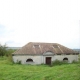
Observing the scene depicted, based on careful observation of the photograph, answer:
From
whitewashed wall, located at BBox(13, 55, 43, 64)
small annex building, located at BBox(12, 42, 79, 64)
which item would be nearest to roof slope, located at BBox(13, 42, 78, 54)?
small annex building, located at BBox(12, 42, 79, 64)

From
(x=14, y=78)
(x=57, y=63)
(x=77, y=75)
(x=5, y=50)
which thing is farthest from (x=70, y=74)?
(x=5, y=50)

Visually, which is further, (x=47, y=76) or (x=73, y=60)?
(x=73, y=60)

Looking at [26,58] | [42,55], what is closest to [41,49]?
[42,55]

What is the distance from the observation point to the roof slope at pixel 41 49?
97.9 feet

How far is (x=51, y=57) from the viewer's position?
29656 mm

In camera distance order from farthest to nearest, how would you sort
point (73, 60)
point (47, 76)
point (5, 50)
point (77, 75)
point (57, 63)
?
point (5, 50) < point (73, 60) < point (57, 63) < point (47, 76) < point (77, 75)

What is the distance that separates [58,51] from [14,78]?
14.7m

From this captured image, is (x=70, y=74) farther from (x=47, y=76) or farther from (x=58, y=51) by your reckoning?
(x=58, y=51)

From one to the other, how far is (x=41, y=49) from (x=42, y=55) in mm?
1399

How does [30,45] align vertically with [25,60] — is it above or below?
above

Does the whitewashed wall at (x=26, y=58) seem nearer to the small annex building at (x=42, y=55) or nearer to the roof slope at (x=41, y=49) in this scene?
the small annex building at (x=42, y=55)

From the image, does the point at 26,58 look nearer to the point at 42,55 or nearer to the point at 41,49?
the point at 42,55

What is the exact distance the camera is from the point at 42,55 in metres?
Answer: 29.4

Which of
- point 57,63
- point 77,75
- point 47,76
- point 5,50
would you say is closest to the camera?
point 77,75
